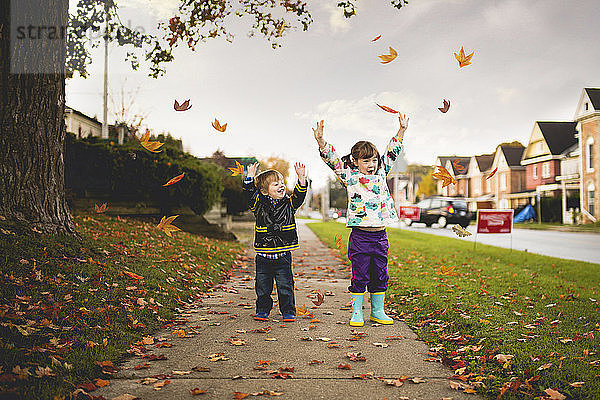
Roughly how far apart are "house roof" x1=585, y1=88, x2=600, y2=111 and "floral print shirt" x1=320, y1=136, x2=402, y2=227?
3535 centimetres

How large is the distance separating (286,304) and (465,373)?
7.54 ft

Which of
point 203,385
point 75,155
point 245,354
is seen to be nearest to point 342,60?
point 245,354

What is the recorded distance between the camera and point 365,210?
202 inches

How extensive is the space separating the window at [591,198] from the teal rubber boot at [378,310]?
34859 mm

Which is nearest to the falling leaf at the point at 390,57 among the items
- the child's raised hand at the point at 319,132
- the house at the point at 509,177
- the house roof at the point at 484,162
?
the child's raised hand at the point at 319,132

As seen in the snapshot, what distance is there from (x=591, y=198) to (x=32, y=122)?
37195 mm

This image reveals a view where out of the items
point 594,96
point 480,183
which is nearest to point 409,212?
point 594,96

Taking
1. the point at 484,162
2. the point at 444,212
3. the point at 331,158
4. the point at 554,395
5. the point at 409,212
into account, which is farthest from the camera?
the point at 484,162

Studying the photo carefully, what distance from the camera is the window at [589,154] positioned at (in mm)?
34812

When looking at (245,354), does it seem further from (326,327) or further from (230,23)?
(230,23)

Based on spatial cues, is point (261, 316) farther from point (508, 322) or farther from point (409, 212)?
point (409, 212)

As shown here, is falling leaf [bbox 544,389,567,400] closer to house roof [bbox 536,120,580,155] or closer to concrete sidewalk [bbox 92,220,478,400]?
concrete sidewalk [bbox 92,220,478,400]

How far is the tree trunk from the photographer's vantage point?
609cm

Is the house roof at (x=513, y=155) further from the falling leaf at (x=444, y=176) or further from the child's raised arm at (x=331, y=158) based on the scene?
the child's raised arm at (x=331, y=158)
